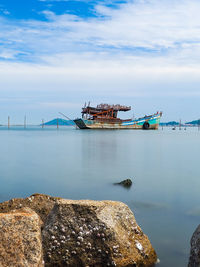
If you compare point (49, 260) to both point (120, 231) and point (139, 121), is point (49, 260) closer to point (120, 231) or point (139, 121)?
point (120, 231)

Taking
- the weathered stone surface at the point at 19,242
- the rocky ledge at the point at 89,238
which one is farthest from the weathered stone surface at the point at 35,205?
the weathered stone surface at the point at 19,242

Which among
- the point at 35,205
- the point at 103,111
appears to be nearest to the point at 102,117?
the point at 103,111

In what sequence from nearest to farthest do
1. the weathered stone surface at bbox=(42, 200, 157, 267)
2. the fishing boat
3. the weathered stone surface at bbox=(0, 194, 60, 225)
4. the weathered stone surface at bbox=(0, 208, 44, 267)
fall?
the weathered stone surface at bbox=(0, 208, 44, 267)
the weathered stone surface at bbox=(42, 200, 157, 267)
the weathered stone surface at bbox=(0, 194, 60, 225)
the fishing boat

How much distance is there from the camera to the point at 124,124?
100688 mm

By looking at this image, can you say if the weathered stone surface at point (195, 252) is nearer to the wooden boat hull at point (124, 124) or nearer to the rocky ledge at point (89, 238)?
the rocky ledge at point (89, 238)

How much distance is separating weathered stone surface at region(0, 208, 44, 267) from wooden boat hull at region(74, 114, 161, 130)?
289ft

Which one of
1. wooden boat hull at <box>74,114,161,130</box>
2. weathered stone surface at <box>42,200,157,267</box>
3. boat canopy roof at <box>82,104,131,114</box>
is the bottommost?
weathered stone surface at <box>42,200,157,267</box>

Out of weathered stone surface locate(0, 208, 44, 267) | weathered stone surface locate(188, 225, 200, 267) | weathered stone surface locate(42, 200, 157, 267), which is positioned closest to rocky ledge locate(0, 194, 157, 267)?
weathered stone surface locate(42, 200, 157, 267)

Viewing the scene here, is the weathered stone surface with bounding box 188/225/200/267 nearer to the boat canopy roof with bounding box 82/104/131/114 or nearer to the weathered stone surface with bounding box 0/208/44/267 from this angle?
the weathered stone surface with bounding box 0/208/44/267

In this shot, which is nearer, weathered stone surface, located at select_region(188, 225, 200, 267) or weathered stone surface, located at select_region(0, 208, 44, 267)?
weathered stone surface, located at select_region(0, 208, 44, 267)

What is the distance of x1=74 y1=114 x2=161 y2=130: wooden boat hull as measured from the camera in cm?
9281

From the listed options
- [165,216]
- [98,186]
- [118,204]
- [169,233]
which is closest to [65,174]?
[98,186]

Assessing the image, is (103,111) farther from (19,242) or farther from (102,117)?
(19,242)

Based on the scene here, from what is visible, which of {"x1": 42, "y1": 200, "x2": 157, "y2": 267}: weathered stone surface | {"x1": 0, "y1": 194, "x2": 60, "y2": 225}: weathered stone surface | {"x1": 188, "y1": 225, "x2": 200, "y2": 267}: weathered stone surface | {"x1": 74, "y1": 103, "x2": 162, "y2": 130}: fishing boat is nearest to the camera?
{"x1": 188, "y1": 225, "x2": 200, "y2": 267}: weathered stone surface
